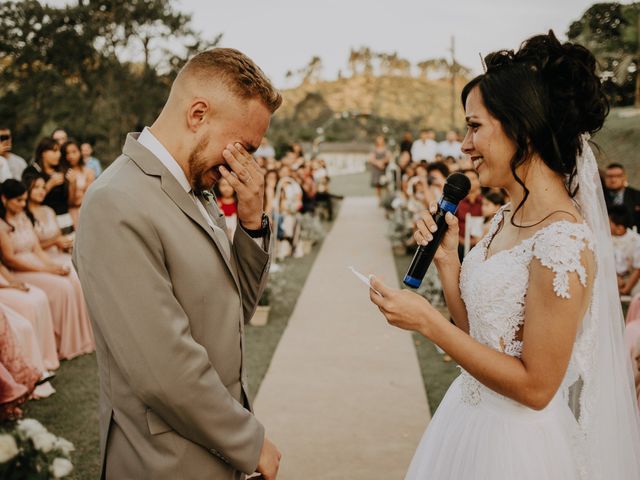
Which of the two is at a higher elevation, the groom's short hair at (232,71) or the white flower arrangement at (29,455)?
the groom's short hair at (232,71)

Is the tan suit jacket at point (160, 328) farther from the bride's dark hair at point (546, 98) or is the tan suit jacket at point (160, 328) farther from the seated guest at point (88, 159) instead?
the seated guest at point (88, 159)

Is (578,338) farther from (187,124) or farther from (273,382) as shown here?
(273,382)

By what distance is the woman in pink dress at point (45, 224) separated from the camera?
653 cm

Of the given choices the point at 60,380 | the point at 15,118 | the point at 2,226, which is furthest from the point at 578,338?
the point at 15,118

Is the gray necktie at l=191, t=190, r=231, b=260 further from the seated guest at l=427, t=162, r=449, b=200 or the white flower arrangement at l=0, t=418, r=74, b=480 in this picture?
the seated guest at l=427, t=162, r=449, b=200

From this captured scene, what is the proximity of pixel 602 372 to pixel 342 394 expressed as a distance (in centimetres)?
348

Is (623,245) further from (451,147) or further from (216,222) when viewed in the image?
(451,147)

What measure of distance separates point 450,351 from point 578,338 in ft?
1.86

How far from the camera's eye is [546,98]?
2.01 m

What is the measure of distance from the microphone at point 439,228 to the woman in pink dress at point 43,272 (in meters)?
4.86

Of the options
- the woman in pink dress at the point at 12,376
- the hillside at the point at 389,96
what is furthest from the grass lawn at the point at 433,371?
the hillside at the point at 389,96

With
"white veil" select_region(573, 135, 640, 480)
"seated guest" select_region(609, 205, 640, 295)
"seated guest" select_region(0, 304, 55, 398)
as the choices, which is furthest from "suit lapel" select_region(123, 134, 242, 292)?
"seated guest" select_region(609, 205, 640, 295)

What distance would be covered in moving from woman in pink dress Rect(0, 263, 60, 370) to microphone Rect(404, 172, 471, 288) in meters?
4.41

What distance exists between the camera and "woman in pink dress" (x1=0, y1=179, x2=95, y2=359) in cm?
592
